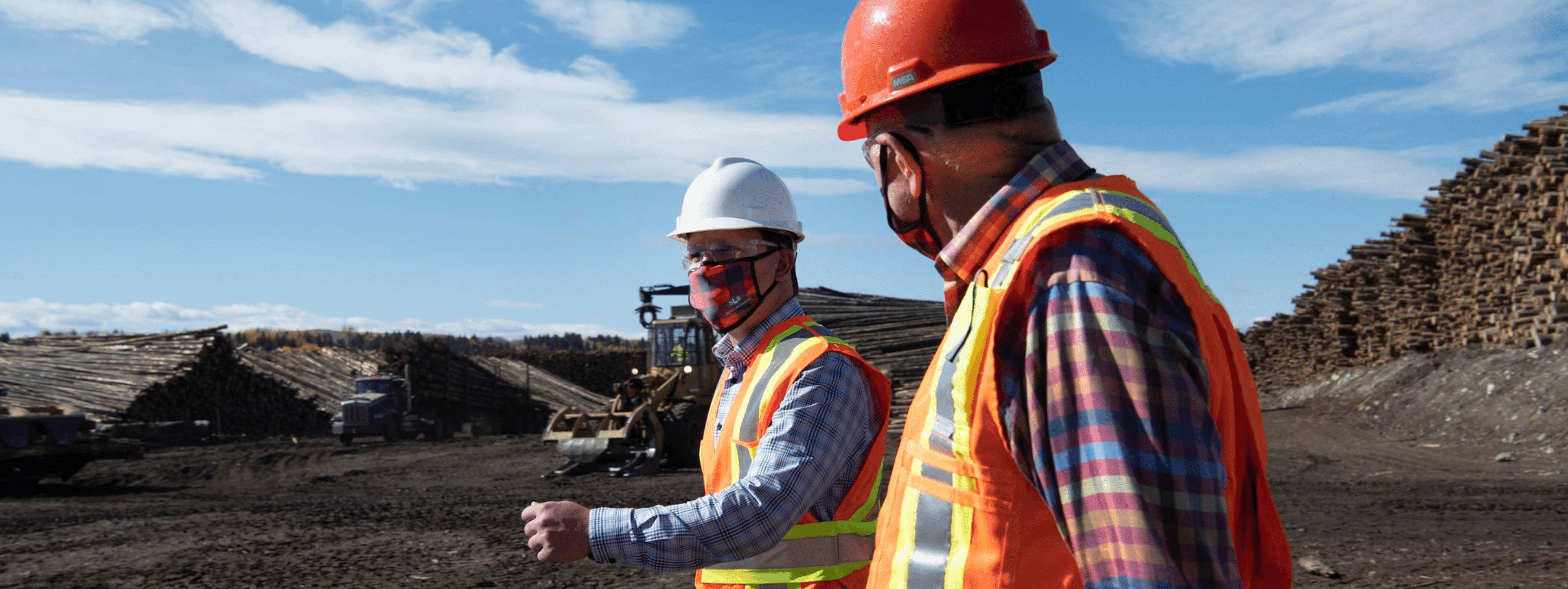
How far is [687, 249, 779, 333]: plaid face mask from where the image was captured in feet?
10.1

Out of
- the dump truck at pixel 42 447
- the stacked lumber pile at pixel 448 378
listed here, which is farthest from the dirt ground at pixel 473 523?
the stacked lumber pile at pixel 448 378

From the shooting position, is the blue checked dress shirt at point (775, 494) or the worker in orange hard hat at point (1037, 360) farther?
the blue checked dress shirt at point (775, 494)

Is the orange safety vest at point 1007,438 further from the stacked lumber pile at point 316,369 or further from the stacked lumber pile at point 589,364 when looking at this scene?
the stacked lumber pile at point 589,364

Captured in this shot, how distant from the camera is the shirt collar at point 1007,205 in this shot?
4.67 feet

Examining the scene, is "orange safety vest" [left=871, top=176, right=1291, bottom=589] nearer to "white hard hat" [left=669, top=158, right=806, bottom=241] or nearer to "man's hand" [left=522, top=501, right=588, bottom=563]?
"man's hand" [left=522, top=501, right=588, bottom=563]

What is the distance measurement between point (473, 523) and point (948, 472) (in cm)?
1080

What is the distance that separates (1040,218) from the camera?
131 centimetres

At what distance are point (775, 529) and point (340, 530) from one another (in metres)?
9.87

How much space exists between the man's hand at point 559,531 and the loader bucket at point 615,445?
48.7ft

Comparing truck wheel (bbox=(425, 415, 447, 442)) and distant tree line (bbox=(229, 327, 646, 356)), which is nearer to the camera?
truck wheel (bbox=(425, 415, 447, 442))

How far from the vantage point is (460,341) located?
59.7 m

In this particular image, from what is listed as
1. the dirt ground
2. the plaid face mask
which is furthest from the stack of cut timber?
the plaid face mask

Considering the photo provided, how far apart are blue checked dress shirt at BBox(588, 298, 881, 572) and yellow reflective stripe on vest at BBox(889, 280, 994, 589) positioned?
28.8 inches

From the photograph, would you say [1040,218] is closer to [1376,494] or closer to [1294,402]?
[1376,494]
